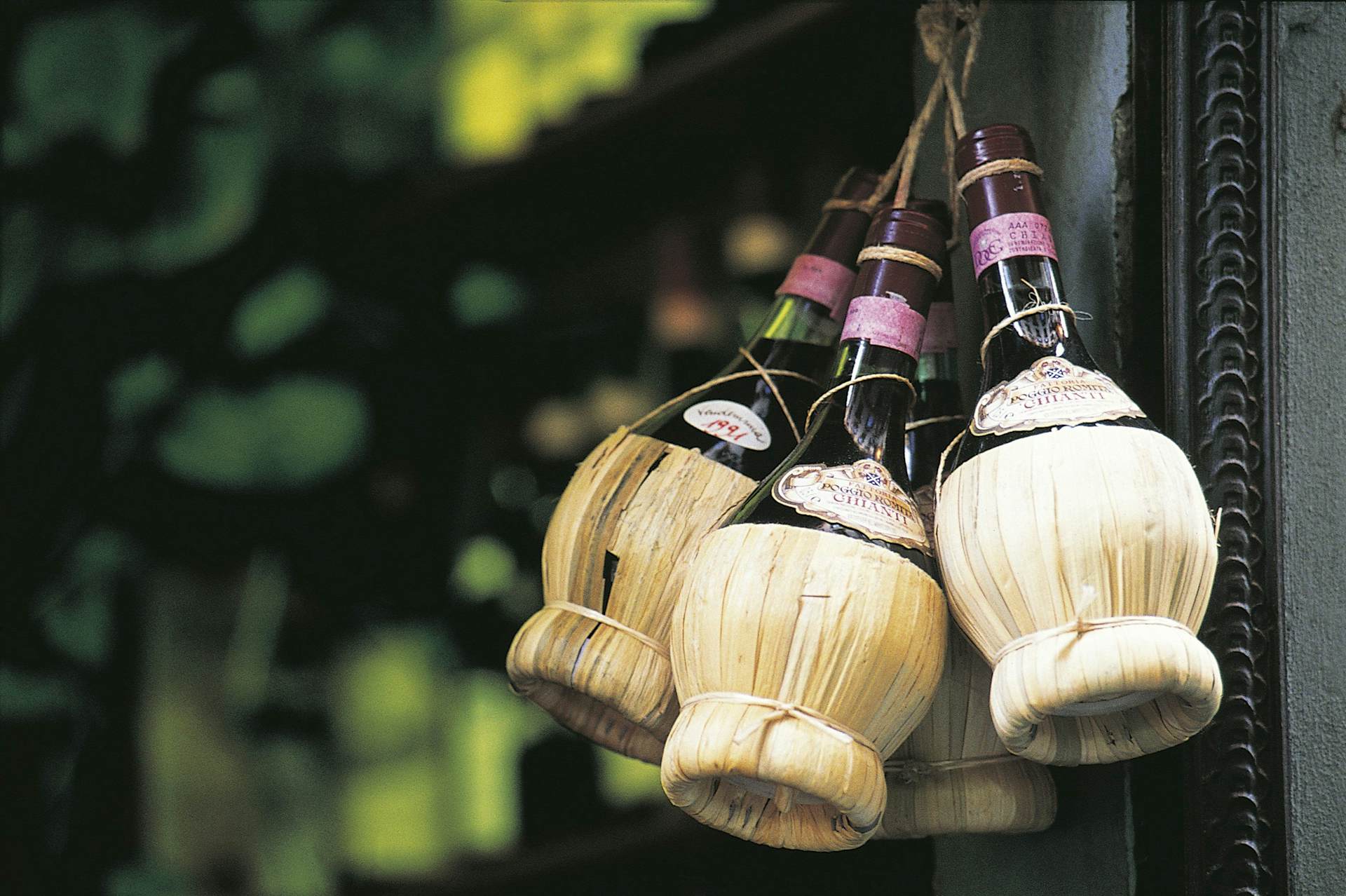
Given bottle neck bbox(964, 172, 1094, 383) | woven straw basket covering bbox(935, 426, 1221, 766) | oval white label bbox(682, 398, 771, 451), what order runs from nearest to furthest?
woven straw basket covering bbox(935, 426, 1221, 766) → bottle neck bbox(964, 172, 1094, 383) → oval white label bbox(682, 398, 771, 451)

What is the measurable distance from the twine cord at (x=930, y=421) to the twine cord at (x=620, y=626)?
0.24 metres

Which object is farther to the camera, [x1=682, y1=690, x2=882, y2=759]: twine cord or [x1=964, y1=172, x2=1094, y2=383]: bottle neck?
[x1=964, y1=172, x2=1094, y2=383]: bottle neck

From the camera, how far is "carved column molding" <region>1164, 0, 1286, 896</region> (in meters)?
0.83

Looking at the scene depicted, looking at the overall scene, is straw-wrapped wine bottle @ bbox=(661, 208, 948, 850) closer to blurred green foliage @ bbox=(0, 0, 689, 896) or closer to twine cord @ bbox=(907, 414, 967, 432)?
twine cord @ bbox=(907, 414, 967, 432)

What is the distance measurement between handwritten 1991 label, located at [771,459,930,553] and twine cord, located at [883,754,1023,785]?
0.15 meters

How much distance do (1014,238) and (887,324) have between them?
3.7 inches

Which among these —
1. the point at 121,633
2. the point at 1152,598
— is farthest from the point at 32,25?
the point at 1152,598

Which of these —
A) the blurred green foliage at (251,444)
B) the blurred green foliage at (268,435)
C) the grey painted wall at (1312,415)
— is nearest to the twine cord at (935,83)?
the grey painted wall at (1312,415)

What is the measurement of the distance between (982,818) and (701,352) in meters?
0.96

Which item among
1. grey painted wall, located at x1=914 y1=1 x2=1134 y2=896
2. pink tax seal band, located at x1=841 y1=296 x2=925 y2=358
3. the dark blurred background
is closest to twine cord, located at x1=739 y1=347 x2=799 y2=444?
pink tax seal band, located at x1=841 y1=296 x2=925 y2=358

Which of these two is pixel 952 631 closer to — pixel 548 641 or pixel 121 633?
pixel 548 641

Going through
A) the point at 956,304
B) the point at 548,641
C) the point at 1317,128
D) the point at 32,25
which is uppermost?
the point at 32,25

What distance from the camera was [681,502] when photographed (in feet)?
2.67

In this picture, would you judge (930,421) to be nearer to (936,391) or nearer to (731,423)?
(936,391)
